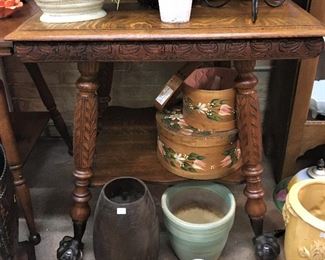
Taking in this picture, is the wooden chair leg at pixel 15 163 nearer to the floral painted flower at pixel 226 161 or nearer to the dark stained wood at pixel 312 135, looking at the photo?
the floral painted flower at pixel 226 161

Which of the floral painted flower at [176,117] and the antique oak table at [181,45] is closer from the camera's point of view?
the antique oak table at [181,45]

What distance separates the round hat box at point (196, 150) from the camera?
1.08m

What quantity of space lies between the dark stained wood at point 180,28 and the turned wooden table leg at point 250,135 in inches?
3.9

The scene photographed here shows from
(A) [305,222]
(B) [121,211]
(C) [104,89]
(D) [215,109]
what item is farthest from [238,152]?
(C) [104,89]

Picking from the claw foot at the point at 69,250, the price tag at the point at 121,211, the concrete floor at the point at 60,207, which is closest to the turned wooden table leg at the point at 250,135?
the concrete floor at the point at 60,207

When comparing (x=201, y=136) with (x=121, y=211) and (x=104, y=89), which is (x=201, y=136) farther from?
(x=104, y=89)

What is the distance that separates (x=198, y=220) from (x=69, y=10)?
2.19ft

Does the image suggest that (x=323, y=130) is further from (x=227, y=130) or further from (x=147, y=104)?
(x=147, y=104)

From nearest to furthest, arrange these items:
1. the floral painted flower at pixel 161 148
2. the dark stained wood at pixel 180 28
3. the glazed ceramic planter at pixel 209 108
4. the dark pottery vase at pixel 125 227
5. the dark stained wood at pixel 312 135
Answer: the dark stained wood at pixel 180 28 → the dark pottery vase at pixel 125 227 → the glazed ceramic planter at pixel 209 108 → the floral painted flower at pixel 161 148 → the dark stained wood at pixel 312 135

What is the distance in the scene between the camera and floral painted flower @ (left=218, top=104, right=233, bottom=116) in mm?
1055

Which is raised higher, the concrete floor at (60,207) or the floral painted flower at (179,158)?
the floral painted flower at (179,158)

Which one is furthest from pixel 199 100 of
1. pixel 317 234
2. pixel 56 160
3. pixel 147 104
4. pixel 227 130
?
pixel 56 160

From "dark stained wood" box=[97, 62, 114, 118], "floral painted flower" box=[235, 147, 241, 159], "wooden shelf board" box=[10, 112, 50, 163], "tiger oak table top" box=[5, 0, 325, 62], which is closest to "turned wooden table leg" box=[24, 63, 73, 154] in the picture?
"wooden shelf board" box=[10, 112, 50, 163]

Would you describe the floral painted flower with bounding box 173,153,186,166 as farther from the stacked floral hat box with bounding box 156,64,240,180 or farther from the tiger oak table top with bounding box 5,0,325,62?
the tiger oak table top with bounding box 5,0,325,62
